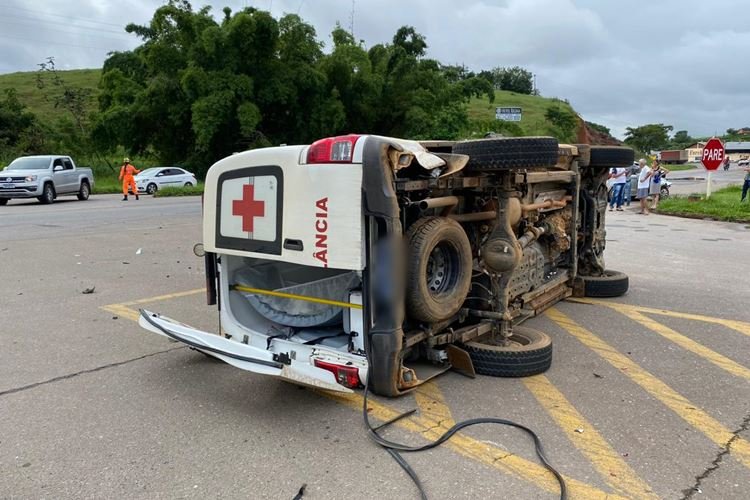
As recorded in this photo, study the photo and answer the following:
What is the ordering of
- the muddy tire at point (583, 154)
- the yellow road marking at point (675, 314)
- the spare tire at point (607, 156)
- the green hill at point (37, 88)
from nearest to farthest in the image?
the yellow road marking at point (675, 314), the muddy tire at point (583, 154), the spare tire at point (607, 156), the green hill at point (37, 88)

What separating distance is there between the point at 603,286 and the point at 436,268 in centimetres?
348

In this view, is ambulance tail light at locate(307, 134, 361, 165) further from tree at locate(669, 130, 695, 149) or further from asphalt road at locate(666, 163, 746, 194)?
tree at locate(669, 130, 695, 149)

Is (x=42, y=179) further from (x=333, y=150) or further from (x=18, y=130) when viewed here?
(x=18, y=130)

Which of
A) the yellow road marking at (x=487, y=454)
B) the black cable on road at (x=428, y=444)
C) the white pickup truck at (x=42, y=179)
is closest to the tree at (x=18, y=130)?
A: the white pickup truck at (x=42, y=179)

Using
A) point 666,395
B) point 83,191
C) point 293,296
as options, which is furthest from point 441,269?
point 83,191

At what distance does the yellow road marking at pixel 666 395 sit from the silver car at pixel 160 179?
2703 centimetres

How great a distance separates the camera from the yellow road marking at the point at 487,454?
288 cm

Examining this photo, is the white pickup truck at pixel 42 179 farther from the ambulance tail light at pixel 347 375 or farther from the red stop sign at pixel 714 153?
the red stop sign at pixel 714 153

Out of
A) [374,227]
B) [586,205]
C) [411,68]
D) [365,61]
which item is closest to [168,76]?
[365,61]

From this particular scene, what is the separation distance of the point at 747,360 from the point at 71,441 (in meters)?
4.99

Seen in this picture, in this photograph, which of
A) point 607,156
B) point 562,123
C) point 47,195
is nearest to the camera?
point 607,156

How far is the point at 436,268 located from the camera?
13.7ft

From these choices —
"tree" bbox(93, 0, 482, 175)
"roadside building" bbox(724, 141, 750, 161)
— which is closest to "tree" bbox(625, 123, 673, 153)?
"roadside building" bbox(724, 141, 750, 161)

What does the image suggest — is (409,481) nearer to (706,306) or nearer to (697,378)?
(697,378)
